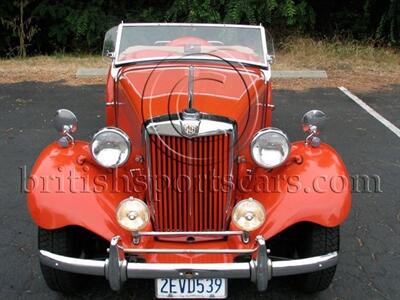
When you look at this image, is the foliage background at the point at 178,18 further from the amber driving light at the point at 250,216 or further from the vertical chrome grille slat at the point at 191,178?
the amber driving light at the point at 250,216

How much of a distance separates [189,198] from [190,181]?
10cm

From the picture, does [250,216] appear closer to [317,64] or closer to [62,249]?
[62,249]

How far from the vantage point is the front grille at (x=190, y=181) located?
109 inches

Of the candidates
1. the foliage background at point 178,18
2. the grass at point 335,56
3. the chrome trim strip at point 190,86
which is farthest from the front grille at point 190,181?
the foliage background at point 178,18

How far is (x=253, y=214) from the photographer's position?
105 inches

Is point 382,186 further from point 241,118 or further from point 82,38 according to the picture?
point 82,38

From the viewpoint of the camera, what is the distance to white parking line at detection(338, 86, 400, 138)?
20.1 feet

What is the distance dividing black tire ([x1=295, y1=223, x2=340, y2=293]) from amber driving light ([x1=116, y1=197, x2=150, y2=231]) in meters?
0.92

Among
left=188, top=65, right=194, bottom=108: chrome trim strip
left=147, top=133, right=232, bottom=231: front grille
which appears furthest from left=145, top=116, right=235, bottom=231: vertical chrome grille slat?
left=188, top=65, right=194, bottom=108: chrome trim strip

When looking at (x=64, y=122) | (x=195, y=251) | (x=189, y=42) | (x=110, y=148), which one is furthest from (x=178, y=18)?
(x=195, y=251)

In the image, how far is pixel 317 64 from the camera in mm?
9828

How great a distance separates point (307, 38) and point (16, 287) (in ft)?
32.0
